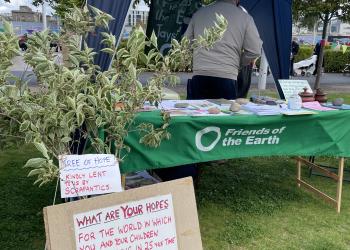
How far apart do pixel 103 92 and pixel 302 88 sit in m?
2.72

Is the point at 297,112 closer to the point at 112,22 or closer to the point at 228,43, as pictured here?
the point at 228,43

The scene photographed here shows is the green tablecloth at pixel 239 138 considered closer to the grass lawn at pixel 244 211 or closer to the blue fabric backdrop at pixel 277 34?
the grass lawn at pixel 244 211

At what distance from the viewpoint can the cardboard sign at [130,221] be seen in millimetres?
1651

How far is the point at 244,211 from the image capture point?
3.61m

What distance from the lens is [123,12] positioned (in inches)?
131

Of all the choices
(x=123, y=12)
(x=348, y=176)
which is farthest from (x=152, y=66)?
(x=348, y=176)

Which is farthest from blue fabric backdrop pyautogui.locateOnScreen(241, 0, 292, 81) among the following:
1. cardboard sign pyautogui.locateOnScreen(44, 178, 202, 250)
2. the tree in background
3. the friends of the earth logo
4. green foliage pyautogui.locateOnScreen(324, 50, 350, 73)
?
green foliage pyautogui.locateOnScreen(324, 50, 350, 73)

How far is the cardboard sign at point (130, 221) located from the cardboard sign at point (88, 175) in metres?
0.05

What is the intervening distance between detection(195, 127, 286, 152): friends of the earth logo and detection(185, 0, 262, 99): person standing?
0.82 metres

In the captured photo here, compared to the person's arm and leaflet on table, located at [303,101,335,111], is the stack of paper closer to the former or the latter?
leaflet on table, located at [303,101,335,111]

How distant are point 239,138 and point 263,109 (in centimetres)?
34

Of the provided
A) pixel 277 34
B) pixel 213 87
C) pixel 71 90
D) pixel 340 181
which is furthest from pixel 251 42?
pixel 71 90

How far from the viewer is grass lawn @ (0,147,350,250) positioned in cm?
311

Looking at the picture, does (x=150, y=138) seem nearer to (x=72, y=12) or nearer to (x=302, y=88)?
(x=72, y=12)
